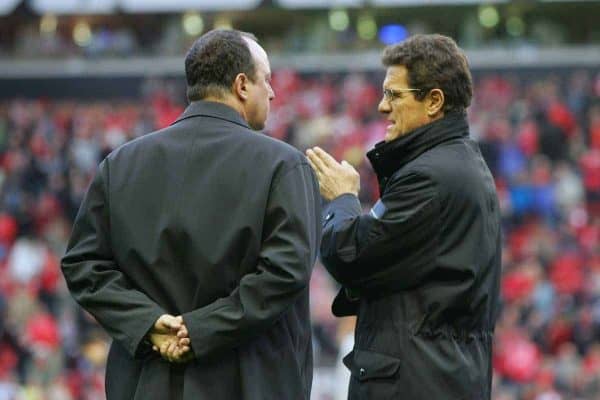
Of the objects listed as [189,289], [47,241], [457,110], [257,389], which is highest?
[457,110]

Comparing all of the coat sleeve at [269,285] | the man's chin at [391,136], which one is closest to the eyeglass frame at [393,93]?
the man's chin at [391,136]

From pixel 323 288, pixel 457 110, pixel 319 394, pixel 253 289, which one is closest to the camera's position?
pixel 253 289

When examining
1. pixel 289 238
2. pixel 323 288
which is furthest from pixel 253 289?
pixel 323 288

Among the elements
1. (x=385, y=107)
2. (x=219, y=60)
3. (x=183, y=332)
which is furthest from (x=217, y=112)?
(x=183, y=332)

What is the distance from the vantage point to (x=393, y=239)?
426 centimetres

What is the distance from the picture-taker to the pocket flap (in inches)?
168

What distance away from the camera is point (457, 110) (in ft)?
14.6

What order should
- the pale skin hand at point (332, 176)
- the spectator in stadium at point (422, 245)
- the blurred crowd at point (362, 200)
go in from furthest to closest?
the blurred crowd at point (362, 200) < the pale skin hand at point (332, 176) < the spectator in stadium at point (422, 245)

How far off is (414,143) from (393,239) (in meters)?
0.36

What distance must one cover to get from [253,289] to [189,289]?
0.78 ft

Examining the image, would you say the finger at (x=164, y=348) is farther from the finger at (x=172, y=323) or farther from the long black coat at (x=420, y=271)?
the long black coat at (x=420, y=271)

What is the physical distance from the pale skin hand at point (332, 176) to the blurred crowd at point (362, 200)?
425 cm

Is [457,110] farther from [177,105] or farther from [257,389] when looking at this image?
[177,105]

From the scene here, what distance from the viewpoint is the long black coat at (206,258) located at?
4.00m
